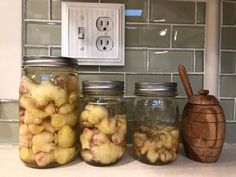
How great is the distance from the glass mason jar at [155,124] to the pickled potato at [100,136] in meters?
0.05

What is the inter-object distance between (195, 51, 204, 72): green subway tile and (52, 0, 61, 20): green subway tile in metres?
0.38

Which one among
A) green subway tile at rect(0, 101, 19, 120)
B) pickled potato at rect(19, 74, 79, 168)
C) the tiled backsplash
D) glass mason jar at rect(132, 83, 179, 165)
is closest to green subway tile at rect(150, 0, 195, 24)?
the tiled backsplash

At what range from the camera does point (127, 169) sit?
55 centimetres

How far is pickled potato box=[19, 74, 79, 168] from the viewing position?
0.53m

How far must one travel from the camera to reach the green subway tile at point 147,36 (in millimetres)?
708

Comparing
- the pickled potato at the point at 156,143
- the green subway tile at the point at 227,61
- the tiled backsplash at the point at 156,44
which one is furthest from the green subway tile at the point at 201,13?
the pickled potato at the point at 156,143

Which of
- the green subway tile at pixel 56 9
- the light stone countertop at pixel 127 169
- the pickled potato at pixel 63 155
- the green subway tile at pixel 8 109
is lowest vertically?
the light stone countertop at pixel 127 169

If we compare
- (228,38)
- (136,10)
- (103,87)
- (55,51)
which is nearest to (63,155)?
(103,87)

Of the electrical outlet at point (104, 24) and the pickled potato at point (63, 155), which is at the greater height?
the electrical outlet at point (104, 24)

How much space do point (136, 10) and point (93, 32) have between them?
130 mm

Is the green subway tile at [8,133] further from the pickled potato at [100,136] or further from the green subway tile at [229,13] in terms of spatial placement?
the green subway tile at [229,13]

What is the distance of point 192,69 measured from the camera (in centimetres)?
73

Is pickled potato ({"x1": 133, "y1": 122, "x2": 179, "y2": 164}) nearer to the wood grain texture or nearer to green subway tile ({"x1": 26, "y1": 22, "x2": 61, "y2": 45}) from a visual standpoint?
the wood grain texture

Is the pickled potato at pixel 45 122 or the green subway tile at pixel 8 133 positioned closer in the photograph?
the pickled potato at pixel 45 122
